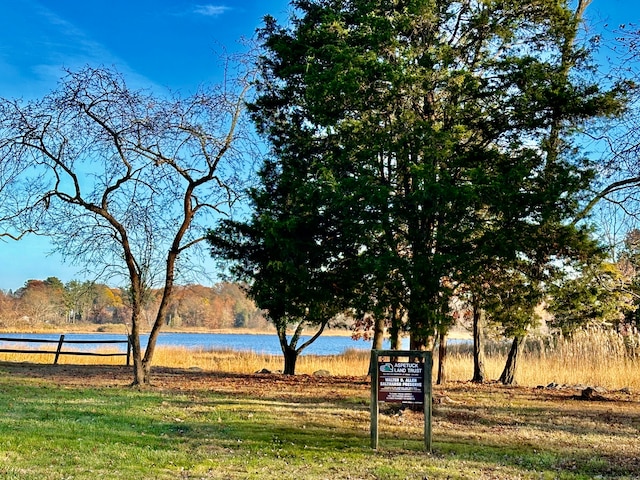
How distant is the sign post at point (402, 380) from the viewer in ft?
23.9

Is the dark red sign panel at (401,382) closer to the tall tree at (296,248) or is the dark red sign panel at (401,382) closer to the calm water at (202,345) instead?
the tall tree at (296,248)

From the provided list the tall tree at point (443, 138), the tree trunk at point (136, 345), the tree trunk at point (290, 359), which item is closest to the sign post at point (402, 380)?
the tall tree at point (443, 138)

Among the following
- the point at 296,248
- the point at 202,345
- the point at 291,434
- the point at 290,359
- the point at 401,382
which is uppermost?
the point at 296,248

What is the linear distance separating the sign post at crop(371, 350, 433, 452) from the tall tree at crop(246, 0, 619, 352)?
7.15ft

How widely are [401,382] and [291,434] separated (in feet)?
5.61

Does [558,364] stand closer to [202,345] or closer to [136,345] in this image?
[136,345]

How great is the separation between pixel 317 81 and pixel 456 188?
3.40 metres

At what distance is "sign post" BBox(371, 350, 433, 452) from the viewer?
7293 mm

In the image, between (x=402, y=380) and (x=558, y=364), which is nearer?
(x=402, y=380)

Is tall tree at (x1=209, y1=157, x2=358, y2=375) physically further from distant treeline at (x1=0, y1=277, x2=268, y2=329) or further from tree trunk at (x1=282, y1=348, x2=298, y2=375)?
distant treeline at (x1=0, y1=277, x2=268, y2=329)

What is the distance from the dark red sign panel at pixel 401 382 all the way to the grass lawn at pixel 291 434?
62 centimetres

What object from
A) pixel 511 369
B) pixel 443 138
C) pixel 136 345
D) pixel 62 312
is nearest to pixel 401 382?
pixel 443 138

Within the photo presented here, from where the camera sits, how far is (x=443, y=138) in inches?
368

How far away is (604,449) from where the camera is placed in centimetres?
768
